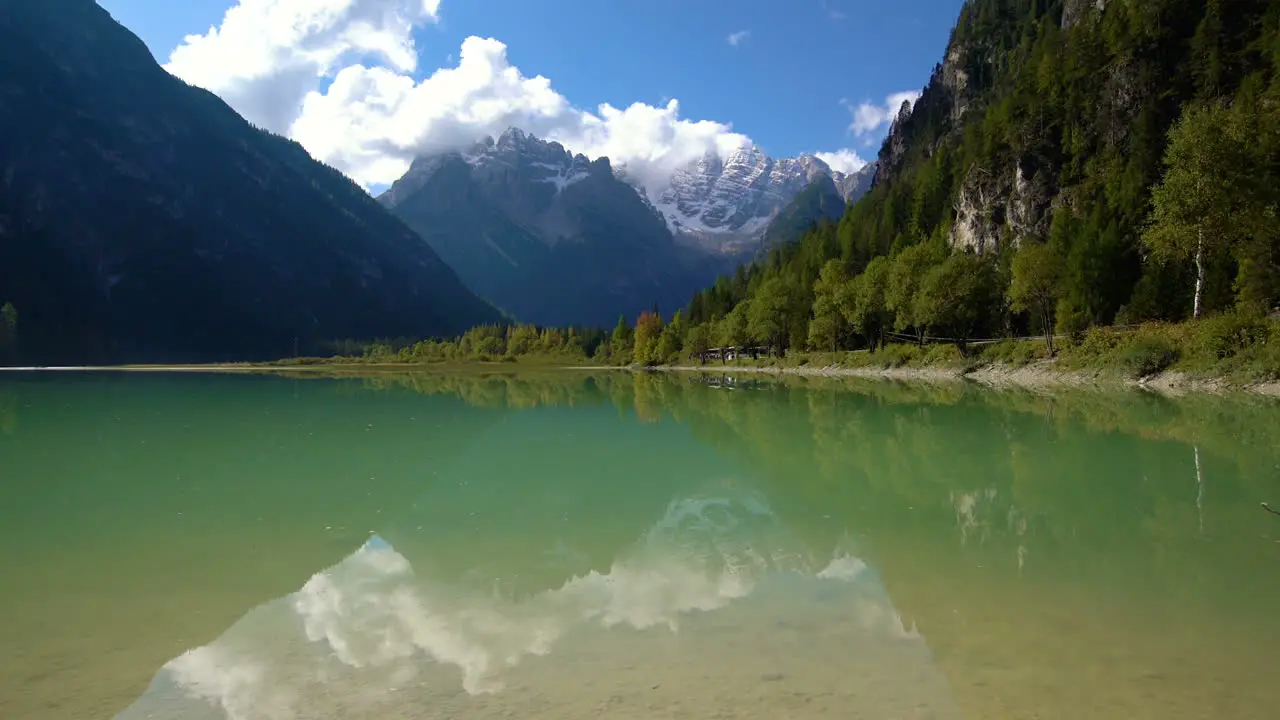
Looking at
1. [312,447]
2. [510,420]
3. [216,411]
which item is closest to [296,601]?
[312,447]

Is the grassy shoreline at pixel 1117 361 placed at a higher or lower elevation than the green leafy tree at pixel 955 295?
lower

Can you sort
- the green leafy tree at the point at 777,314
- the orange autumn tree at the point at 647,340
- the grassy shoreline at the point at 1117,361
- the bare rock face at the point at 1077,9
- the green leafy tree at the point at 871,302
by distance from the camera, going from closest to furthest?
the grassy shoreline at the point at 1117,361 → the green leafy tree at the point at 871,302 → the bare rock face at the point at 1077,9 → the green leafy tree at the point at 777,314 → the orange autumn tree at the point at 647,340

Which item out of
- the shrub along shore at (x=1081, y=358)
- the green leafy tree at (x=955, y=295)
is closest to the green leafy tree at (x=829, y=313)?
the shrub along shore at (x=1081, y=358)

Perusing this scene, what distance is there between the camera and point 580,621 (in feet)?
25.1

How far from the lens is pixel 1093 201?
70.4 m

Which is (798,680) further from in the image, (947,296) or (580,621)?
(947,296)

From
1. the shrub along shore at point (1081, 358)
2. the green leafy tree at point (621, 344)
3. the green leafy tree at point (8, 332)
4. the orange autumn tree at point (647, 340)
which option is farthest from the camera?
the green leafy tree at point (8, 332)

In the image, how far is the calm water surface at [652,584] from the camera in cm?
585

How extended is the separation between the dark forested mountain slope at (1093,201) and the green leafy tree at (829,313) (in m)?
0.33

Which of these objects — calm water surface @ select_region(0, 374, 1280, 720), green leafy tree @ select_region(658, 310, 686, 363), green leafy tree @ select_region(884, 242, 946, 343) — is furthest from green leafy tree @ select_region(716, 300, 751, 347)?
calm water surface @ select_region(0, 374, 1280, 720)

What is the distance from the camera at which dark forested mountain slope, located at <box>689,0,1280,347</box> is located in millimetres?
42375

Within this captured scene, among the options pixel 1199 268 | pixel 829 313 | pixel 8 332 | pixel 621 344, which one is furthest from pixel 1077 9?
pixel 8 332

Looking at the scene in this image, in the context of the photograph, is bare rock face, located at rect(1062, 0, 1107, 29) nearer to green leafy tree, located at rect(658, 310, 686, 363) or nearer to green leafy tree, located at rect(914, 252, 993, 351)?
green leafy tree, located at rect(914, 252, 993, 351)

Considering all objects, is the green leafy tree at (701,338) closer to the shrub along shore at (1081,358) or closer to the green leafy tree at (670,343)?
the shrub along shore at (1081,358)
